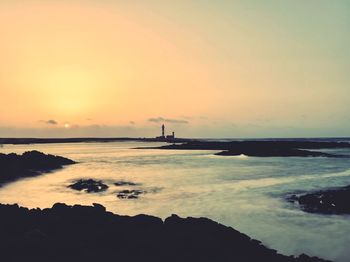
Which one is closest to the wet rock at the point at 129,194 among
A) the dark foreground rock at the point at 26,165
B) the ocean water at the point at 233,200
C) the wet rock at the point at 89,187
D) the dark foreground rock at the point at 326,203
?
the ocean water at the point at 233,200

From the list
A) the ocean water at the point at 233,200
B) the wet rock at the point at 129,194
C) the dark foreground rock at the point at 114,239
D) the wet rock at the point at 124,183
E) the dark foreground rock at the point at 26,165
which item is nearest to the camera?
the dark foreground rock at the point at 114,239

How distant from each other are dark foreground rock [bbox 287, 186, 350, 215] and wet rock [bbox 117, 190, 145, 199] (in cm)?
1068

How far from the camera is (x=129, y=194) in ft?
93.4

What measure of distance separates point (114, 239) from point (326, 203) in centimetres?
1520

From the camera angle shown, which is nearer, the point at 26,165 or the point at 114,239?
the point at 114,239

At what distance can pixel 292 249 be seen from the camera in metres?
15.6

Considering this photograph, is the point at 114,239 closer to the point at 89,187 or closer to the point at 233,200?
the point at 233,200

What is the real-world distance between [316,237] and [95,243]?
10.1m

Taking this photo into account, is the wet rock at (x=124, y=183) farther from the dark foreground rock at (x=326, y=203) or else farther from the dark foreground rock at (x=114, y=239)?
the dark foreground rock at (x=114, y=239)

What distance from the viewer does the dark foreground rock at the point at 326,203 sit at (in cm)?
2109

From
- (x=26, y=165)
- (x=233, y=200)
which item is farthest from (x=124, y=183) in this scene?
(x=26, y=165)

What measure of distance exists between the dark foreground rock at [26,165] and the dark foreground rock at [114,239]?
23869mm

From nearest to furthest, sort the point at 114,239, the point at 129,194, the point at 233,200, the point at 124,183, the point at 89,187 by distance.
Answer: the point at 114,239, the point at 233,200, the point at 129,194, the point at 89,187, the point at 124,183

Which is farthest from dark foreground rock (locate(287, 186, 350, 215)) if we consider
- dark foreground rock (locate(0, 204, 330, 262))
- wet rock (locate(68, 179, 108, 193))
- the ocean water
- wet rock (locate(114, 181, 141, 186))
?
wet rock (locate(114, 181, 141, 186))
